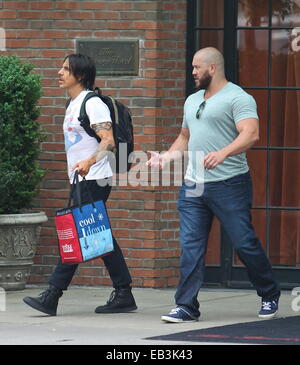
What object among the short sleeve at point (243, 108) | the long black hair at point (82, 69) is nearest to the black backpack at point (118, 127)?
the long black hair at point (82, 69)

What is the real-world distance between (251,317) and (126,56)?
9.26 feet

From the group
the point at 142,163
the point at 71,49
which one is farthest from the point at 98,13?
the point at 142,163

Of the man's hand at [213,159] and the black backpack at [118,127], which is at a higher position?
the black backpack at [118,127]

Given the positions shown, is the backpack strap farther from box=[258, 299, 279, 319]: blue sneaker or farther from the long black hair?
box=[258, 299, 279, 319]: blue sneaker

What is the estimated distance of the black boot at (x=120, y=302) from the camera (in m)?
9.97

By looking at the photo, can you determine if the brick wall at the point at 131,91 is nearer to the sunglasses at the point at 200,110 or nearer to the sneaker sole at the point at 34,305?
the sneaker sole at the point at 34,305

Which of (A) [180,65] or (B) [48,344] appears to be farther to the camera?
(A) [180,65]

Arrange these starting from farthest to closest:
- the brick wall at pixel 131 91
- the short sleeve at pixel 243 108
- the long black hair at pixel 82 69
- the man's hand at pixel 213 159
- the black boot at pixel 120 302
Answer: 1. the brick wall at pixel 131 91
2. the black boot at pixel 120 302
3. the long black hair at pixel 82 69
4. the short sleeve at pixel 243 108
5. the man's hand at pixel 213 159

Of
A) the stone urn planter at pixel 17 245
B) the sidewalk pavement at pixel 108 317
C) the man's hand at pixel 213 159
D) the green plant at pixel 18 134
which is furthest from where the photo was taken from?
the stone urn planter at pixel 17 245

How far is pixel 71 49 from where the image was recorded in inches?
454

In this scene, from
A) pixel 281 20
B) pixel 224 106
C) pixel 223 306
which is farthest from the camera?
pixel 281 20

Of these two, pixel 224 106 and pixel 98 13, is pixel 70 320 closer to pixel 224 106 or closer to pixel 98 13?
pixel 224 106

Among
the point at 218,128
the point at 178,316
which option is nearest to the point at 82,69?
the point at 218,128

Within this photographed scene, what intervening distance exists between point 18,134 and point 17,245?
3.14ft
